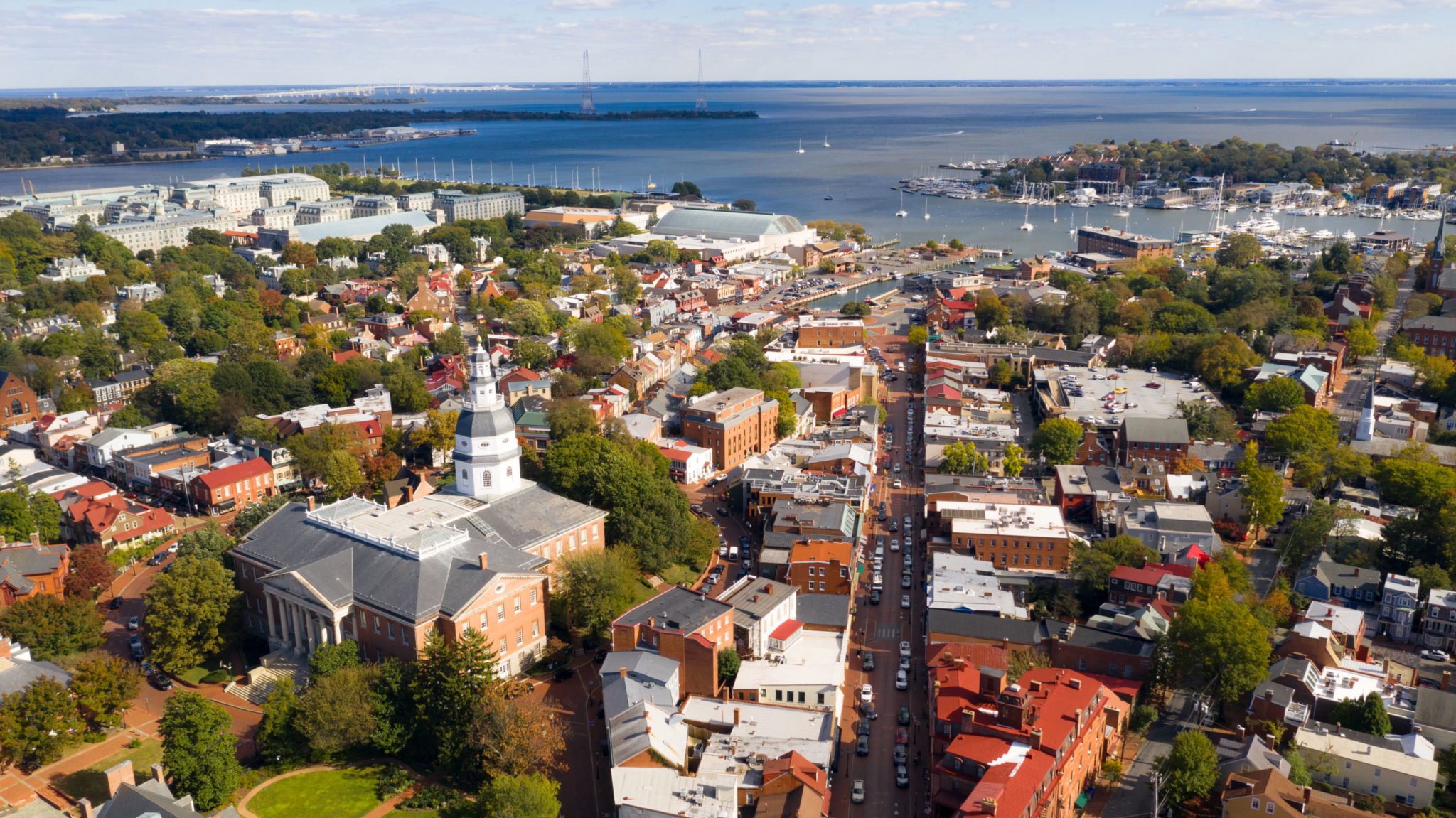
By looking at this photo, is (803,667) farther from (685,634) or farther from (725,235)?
(725,235)

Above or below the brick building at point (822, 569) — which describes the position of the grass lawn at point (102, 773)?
below

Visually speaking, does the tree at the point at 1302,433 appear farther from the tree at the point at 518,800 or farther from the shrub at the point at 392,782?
the shrub at the point at 392,782

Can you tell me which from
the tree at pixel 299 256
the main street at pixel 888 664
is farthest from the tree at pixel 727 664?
the tree at pixel 299 256

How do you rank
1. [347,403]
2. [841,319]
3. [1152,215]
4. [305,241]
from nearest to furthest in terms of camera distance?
[347,403] < [841,319] < [305,241] < [1152,215]

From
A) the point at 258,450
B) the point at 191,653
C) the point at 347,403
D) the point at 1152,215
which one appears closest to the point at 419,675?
the point at 191,653

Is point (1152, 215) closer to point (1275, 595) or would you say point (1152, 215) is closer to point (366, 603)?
point (1275, 595)

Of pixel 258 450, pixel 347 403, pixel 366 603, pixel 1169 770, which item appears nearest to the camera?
pixel 1169 770
